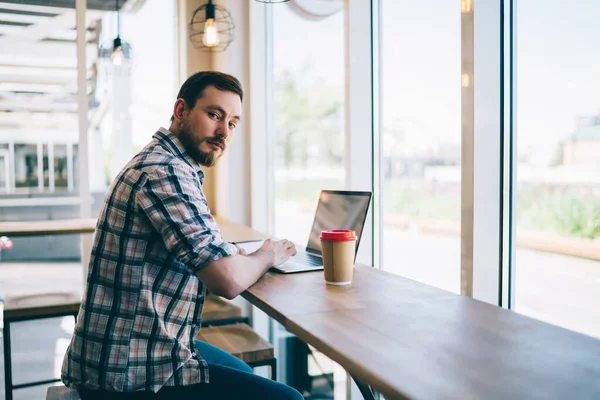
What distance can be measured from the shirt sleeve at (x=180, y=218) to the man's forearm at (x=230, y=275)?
0.06 feet

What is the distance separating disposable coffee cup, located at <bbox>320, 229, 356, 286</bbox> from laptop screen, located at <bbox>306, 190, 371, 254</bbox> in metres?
0.21

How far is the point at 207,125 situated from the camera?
1.59m

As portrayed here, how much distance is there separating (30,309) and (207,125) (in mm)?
1553

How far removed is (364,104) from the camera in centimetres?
246

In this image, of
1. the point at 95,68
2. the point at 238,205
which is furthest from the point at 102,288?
the point at 95,68

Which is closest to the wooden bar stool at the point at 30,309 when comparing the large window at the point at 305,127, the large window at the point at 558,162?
the large window at the point at 305,127

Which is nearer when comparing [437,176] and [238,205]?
[437,176]

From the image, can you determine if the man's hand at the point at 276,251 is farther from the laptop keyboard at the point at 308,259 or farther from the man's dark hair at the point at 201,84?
the man's dark hair at the point at 201,84

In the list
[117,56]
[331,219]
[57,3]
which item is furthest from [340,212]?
[57,3]

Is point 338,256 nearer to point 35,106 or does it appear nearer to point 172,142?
point 172,142

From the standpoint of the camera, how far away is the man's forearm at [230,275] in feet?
4.31

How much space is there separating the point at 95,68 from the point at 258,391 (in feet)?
11.7

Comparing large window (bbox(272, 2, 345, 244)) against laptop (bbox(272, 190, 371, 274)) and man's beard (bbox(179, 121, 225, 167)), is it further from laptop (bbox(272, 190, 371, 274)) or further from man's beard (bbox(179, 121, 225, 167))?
man's beard (bbox(179, 121, 225, 167))

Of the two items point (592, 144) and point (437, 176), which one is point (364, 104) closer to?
point (437, 176)
